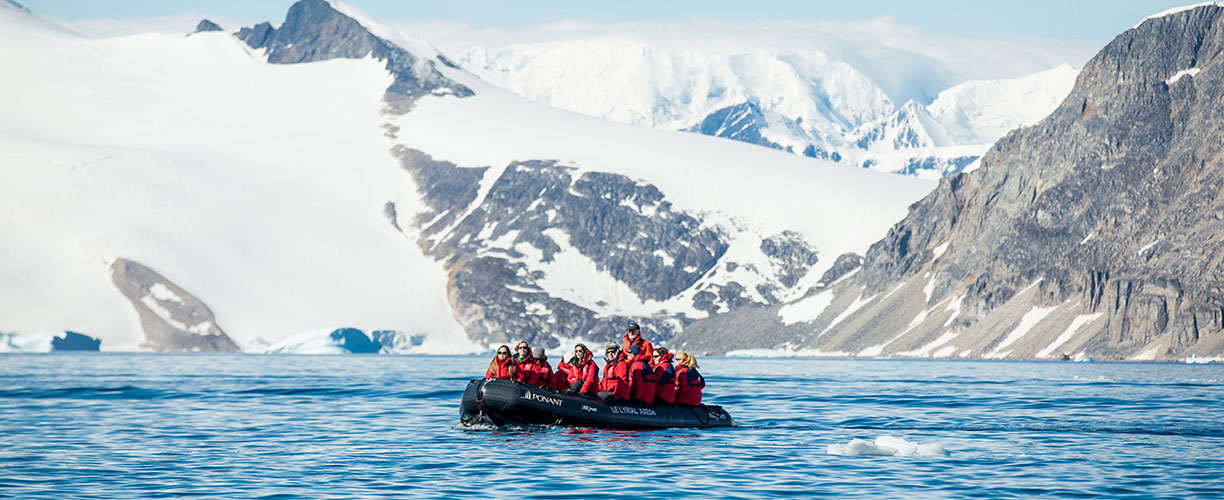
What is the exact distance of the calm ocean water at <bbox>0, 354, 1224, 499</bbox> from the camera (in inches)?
1326

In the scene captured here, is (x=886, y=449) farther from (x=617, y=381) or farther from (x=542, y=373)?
(x=542, y=373)

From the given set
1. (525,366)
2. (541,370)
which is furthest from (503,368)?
(541,370)

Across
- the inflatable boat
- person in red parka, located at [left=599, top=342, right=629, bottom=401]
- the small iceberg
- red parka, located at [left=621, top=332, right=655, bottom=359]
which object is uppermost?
red parka, located at [left=621, top=332, right=655, bottom=359]

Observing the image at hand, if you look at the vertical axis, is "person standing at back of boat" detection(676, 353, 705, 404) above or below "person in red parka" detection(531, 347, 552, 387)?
below

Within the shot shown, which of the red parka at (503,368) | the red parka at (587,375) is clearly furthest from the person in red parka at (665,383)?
the red parka at (503,368)

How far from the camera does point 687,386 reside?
50.7 m

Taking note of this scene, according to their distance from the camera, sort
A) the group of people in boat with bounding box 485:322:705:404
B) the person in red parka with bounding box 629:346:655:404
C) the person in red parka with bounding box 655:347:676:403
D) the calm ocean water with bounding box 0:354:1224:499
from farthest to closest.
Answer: the person in red parka with bounding box 655:347:676:403 < the person in red parka with bounding box 629:346:655:404 < the group of people in boat with bounding box 485:322:705:404 < the calm ocean water with bounding box 0:354:1224:499

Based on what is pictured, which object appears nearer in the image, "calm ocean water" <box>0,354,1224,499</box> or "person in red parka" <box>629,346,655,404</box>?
"calm ocean water" <box>0,354,1224,499</box>

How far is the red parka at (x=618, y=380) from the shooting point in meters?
47.9

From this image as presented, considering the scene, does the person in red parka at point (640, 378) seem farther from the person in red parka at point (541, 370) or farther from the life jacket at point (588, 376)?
the person in red parka at point (541, 370)

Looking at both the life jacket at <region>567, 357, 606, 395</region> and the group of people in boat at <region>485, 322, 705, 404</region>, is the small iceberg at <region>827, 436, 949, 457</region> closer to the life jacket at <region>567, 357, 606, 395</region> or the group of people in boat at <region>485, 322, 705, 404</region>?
the group of people in boat at <region>485, 322, 705, 404</region>

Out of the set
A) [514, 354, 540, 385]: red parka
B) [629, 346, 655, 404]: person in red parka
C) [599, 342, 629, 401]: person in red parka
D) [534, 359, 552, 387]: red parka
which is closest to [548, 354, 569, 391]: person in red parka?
[534, 359, 552, 387]: red parka

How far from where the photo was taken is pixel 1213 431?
49.3 metres

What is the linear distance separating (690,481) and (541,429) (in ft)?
45.8
